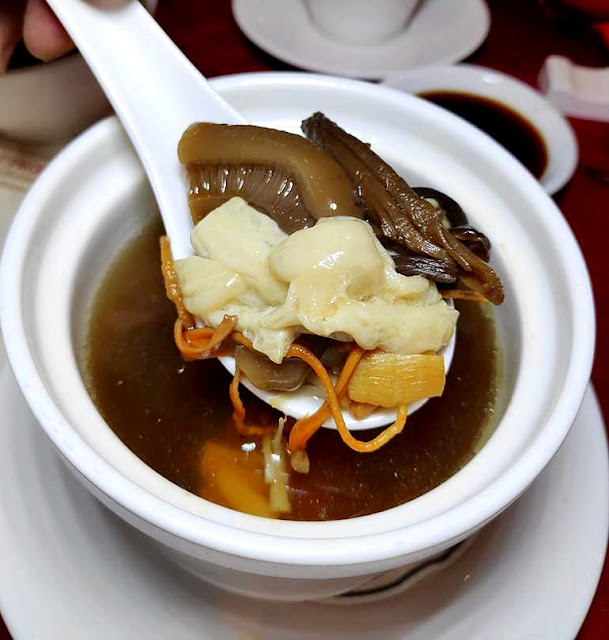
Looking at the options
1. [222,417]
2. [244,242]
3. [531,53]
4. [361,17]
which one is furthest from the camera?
[531,53]

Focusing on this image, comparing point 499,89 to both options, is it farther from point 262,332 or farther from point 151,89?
point 262,332

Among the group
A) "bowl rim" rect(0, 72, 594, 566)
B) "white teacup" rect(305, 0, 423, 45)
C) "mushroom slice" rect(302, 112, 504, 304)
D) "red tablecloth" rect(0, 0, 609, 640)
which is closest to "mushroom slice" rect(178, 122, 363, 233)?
"mushroom slice" rect(302, 112, 504, 304)

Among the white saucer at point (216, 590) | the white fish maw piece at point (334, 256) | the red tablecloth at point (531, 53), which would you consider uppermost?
the white fish maw piece at point (334, 256)

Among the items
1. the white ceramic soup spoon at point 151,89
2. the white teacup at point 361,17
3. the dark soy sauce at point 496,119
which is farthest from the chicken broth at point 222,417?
the white teacup at point 361,17

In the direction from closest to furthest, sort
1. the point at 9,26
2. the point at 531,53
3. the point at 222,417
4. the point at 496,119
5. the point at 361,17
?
the point at 222,417
the point at 9,26
the point at 496,119
the point at 361,17
the point at 531,53

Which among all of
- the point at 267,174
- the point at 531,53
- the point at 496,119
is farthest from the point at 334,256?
the point at 531,53

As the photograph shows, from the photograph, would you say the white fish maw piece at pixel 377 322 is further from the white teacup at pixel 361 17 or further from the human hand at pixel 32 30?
the white teacup at pixel 361 17
